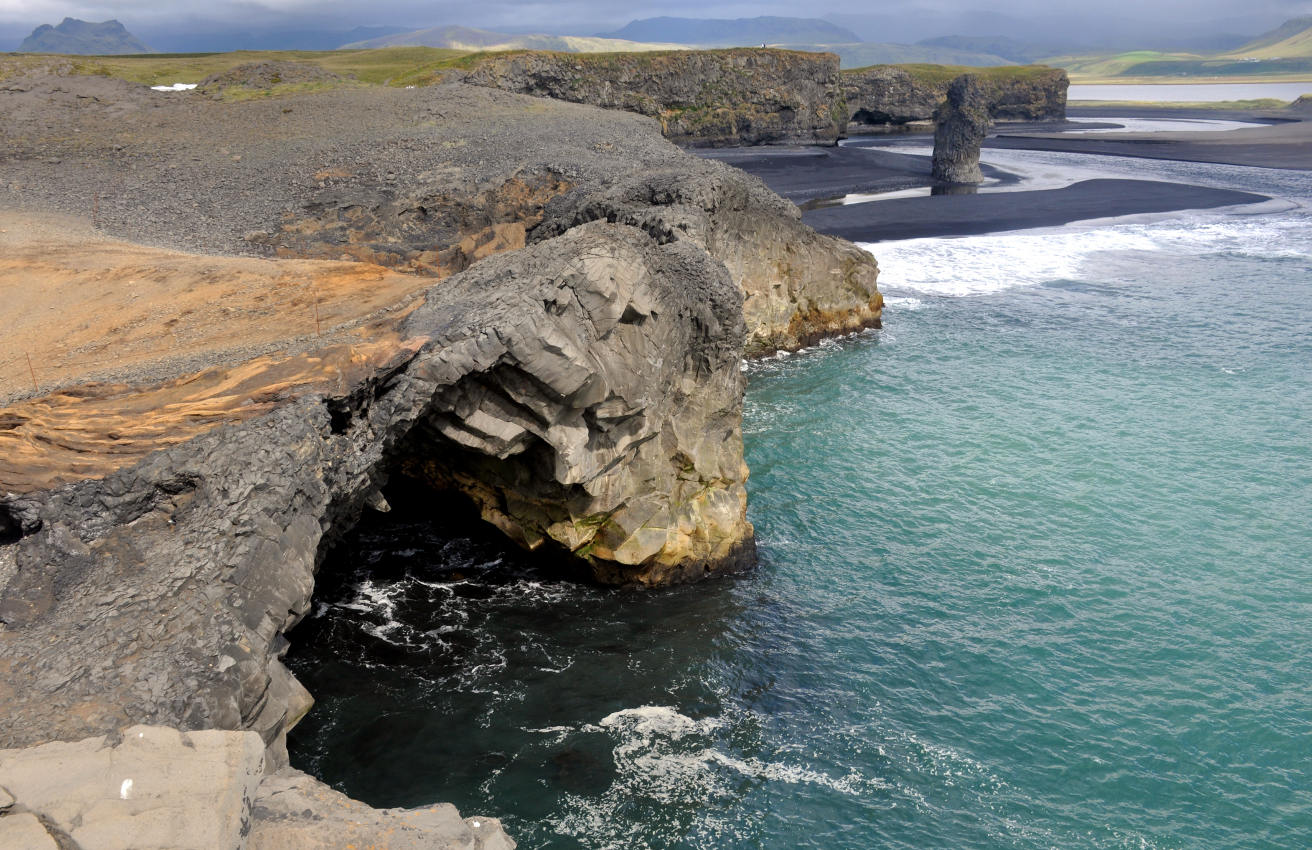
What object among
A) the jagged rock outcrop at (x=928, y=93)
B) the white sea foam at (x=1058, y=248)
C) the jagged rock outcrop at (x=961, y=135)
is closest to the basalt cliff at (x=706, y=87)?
the jagged rock outcrop at (x=928, y=93)

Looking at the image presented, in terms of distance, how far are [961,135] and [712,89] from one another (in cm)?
2918

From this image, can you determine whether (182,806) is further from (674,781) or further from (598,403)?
(598,403)

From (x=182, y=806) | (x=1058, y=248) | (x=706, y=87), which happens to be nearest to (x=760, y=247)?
(x=1058, y=248)

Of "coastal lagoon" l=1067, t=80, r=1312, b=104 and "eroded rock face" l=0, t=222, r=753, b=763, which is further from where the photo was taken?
"coastal lagoon" l=1067, t=80, r=1312, b=104

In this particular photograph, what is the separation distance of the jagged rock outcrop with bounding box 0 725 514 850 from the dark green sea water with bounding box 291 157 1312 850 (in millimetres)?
Answer: 3925

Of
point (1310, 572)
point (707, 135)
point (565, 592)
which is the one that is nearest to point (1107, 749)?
point (1310, 572)

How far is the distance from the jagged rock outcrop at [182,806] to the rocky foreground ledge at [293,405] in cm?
3

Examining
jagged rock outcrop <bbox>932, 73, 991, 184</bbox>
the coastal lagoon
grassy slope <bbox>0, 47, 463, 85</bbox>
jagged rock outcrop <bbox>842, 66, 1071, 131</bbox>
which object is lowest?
jagged rock outcrop <bbox>932, 73, 991, 184</bbox>

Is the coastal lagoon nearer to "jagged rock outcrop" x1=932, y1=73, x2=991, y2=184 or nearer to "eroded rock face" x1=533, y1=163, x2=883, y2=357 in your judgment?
"jagged rock outcrop" x1=932, y1=73, x2=991, y2=184

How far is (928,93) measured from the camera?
114 m

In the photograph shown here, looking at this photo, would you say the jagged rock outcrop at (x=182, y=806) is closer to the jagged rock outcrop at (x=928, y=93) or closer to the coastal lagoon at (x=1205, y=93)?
the jagged rock outcrop at (x=928, y=93)

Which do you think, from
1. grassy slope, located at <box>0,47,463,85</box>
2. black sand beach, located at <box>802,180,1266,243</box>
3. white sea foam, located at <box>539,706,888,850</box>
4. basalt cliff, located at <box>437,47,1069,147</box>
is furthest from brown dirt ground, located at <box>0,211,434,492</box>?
basalt cliff, located at <box>437,47,1069,147</box>

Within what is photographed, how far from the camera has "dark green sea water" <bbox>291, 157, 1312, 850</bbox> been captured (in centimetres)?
1341

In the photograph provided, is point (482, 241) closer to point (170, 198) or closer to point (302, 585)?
point (170, 198)
